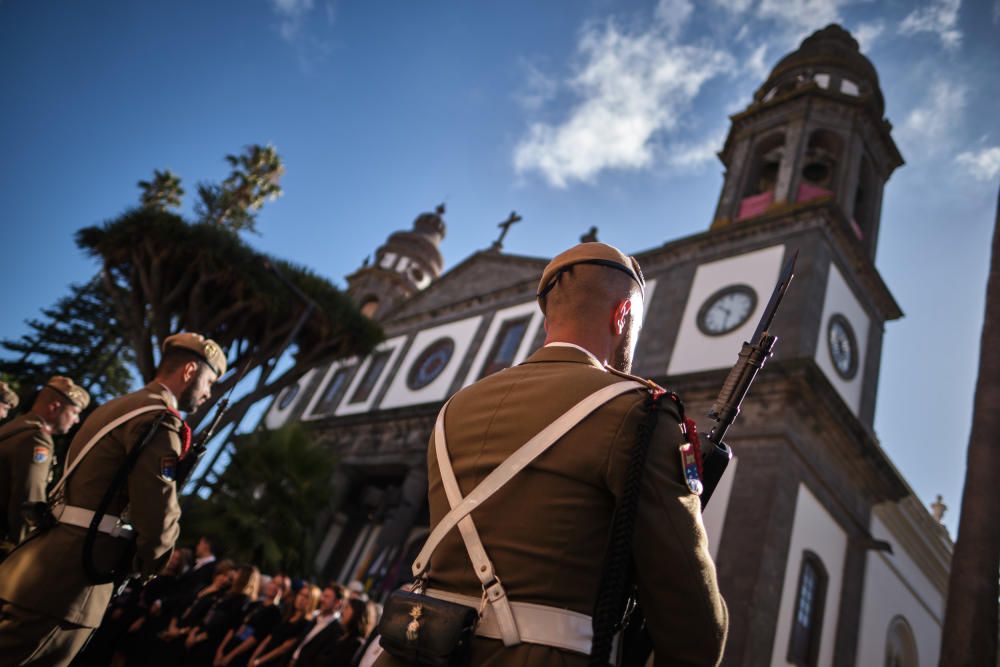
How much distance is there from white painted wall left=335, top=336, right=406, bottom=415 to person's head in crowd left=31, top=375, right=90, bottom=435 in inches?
666

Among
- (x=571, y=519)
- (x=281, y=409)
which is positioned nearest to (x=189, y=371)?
(x=571, y=519)

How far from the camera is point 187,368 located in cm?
389

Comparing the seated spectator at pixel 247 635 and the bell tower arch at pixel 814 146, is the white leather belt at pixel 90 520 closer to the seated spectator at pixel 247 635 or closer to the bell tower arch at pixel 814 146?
the seated spectator at pixel 247 635

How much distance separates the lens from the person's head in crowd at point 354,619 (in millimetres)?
6910

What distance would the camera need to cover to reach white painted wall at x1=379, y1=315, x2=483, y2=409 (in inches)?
810

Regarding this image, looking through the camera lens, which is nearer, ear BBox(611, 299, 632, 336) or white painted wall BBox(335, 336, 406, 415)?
ear BBox(611, 299, 632, 336)

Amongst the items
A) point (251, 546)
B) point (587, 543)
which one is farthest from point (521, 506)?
point (251, 546)

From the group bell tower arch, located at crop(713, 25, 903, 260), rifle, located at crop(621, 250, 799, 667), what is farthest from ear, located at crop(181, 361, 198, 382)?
bell tower arch, located at crop(713, 25, 903, 260)

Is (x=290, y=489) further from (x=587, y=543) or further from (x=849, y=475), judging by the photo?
(x=587, y=543)

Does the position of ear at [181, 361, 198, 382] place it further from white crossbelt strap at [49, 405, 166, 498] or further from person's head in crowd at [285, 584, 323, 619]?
person's head in crowd at [285, 584, 323, 619]

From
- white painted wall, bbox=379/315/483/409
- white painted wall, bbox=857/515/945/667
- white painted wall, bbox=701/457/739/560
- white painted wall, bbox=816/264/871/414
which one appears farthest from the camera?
white painted wall, bbox=379/315/483/409

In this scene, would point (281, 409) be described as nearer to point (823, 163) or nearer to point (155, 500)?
point (823, 163)

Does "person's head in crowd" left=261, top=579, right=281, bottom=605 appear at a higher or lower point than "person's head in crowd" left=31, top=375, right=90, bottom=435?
lower

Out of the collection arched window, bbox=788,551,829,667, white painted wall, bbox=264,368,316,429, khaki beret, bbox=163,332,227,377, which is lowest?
khaki beret, bbox=163,332,227,377
